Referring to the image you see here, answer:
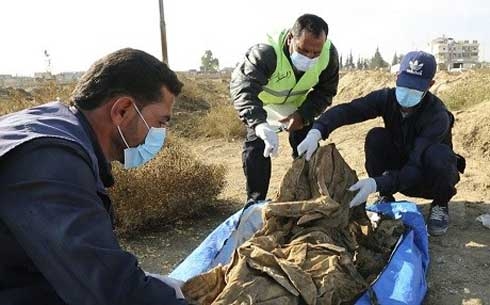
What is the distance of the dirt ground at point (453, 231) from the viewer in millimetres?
2773

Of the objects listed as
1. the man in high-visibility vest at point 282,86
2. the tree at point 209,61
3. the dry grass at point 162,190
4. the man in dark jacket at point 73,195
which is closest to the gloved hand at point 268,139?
the man in high-visibility vest at point 282,86

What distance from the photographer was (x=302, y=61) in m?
3.50

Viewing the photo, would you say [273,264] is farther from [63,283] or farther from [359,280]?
[63,283]

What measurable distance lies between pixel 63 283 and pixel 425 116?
2.58 metres

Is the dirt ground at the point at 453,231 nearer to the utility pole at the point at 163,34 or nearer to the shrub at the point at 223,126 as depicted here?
the shrub at the point at 223,126

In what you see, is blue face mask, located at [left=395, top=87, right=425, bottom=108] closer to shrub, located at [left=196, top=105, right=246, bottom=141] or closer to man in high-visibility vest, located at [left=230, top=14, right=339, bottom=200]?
man in high-visibility vest, located at [left=230, top=14, right=339, bottom=200]

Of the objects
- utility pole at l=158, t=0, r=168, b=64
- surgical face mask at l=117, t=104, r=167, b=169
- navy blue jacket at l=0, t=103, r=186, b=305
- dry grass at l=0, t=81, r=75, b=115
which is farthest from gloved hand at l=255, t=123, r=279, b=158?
utility pole at l=158, t=0, r=168, b=64

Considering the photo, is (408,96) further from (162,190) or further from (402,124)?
(162,190)

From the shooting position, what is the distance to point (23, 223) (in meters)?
1.19

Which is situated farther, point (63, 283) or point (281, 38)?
point (281, 38)

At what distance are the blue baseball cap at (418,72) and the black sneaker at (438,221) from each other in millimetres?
808

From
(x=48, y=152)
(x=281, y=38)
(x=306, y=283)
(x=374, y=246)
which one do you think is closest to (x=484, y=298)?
(x=374, y=246)

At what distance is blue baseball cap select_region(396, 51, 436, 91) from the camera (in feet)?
10.3

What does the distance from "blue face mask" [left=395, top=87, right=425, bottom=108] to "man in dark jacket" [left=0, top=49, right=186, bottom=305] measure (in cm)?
205
